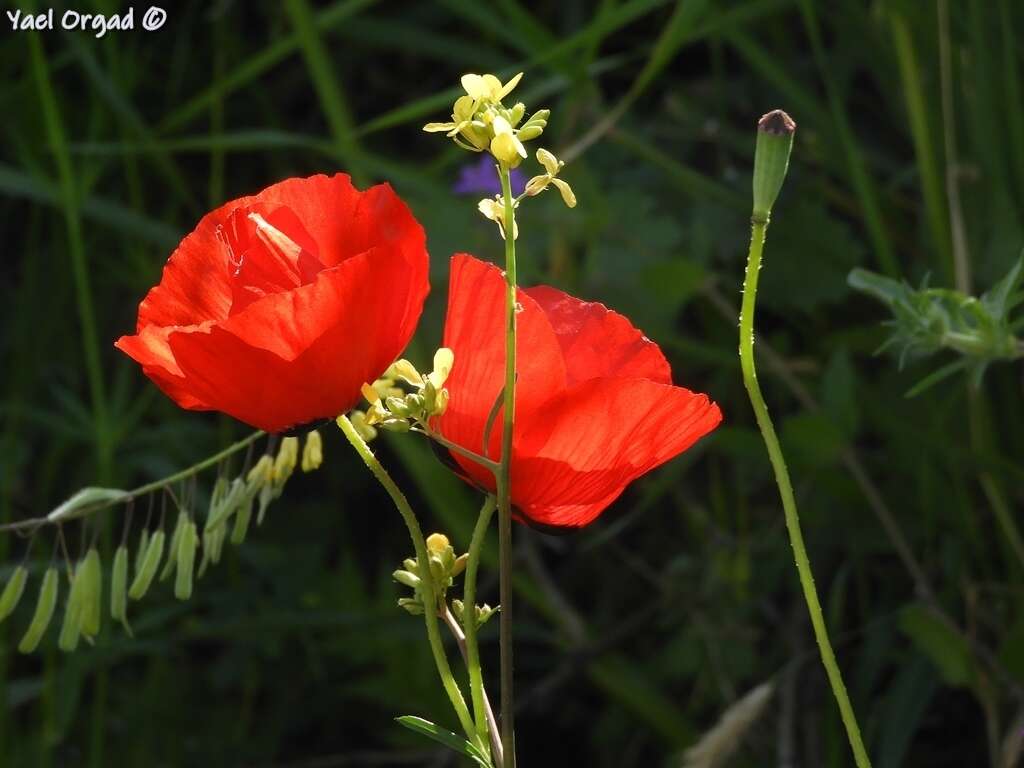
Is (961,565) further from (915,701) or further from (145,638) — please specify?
(145,638)

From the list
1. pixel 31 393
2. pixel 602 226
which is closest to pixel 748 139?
pixel 602 226

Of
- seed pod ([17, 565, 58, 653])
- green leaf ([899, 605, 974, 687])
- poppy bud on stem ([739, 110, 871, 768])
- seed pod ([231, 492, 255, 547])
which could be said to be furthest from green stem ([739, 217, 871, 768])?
green leaf ([899, 605, 974, 687])

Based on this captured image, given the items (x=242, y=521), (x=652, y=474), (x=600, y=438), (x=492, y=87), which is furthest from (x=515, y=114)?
(x=652, y=474)

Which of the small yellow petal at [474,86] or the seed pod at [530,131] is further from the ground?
the small yellow petal at [474,86]

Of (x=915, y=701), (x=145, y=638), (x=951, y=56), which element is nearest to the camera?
(x=915, y=701)

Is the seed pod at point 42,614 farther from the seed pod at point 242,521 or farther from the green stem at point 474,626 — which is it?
the green stem at point 474,626

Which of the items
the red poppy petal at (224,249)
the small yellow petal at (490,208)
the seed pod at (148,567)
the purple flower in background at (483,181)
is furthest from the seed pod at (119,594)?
the purple flower in background at (483,181)

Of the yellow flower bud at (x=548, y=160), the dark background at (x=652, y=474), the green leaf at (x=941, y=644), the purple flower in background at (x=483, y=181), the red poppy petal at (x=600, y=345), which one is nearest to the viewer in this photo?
the yellow flower bud at (x=548, y=160)
